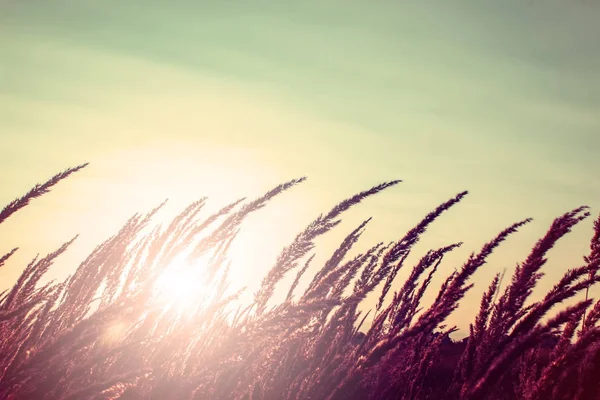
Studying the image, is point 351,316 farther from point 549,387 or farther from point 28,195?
point 28,195

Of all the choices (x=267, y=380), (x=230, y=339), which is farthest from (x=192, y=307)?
(x=230, y=339)

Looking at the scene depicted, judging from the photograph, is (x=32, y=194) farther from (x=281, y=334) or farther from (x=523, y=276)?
(x=523, y=276)

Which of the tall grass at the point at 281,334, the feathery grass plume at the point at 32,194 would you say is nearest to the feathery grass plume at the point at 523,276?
the tall grass at the point at 281,334

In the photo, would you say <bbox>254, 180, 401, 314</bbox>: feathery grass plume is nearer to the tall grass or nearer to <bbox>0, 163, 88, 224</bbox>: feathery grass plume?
the tall grass

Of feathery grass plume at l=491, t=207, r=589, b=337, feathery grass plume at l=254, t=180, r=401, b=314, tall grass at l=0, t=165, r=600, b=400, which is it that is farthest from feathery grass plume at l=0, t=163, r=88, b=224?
feathery grass plume at l=491, t=207, r=589, b=337

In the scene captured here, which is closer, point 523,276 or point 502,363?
point 502,363

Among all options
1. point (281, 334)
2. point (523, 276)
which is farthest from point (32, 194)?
point (523, 276)

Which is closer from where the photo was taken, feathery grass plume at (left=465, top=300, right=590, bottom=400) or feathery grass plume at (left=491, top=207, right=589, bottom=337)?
feathery grass plume at (left=465, top=300, right=590, bottom=400)

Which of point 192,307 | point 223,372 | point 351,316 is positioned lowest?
point 223,372

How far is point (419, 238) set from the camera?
A: 2.58 m

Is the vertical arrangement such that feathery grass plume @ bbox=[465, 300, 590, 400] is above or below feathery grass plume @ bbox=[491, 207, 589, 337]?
below

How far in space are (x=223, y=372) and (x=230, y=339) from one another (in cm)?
71

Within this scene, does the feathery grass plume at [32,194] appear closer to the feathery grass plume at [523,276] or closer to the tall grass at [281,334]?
the tall grass at [281,334]

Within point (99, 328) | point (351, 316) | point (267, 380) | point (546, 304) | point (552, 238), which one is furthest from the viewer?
point (351, 316)
